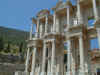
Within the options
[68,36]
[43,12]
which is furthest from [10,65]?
[68,36]

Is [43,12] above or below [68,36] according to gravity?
above

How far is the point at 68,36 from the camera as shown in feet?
50.5

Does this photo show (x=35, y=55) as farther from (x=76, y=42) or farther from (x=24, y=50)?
(x=24, y=50)

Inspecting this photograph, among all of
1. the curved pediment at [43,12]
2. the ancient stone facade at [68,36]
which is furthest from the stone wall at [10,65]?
the curved pediment at [43,12]

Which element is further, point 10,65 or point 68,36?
point 10,65

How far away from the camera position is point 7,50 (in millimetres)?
43156

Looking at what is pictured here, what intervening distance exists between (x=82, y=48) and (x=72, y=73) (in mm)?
3051

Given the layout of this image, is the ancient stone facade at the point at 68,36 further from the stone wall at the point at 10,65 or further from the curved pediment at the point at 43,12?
the stone wall at the point at 10,65

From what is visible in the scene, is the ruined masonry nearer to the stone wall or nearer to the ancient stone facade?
the ancient stone facade

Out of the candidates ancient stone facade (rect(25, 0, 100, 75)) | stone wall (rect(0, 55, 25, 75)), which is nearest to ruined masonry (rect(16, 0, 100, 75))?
ancient stone facade (rect(25, 0, 100, 75))

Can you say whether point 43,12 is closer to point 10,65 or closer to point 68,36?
point 68,36

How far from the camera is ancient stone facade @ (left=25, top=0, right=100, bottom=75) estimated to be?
14.3 m

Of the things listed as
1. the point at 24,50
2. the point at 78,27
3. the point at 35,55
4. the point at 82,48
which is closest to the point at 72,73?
the point at 82,48

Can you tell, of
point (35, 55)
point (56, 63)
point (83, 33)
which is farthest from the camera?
point (35, 55)
